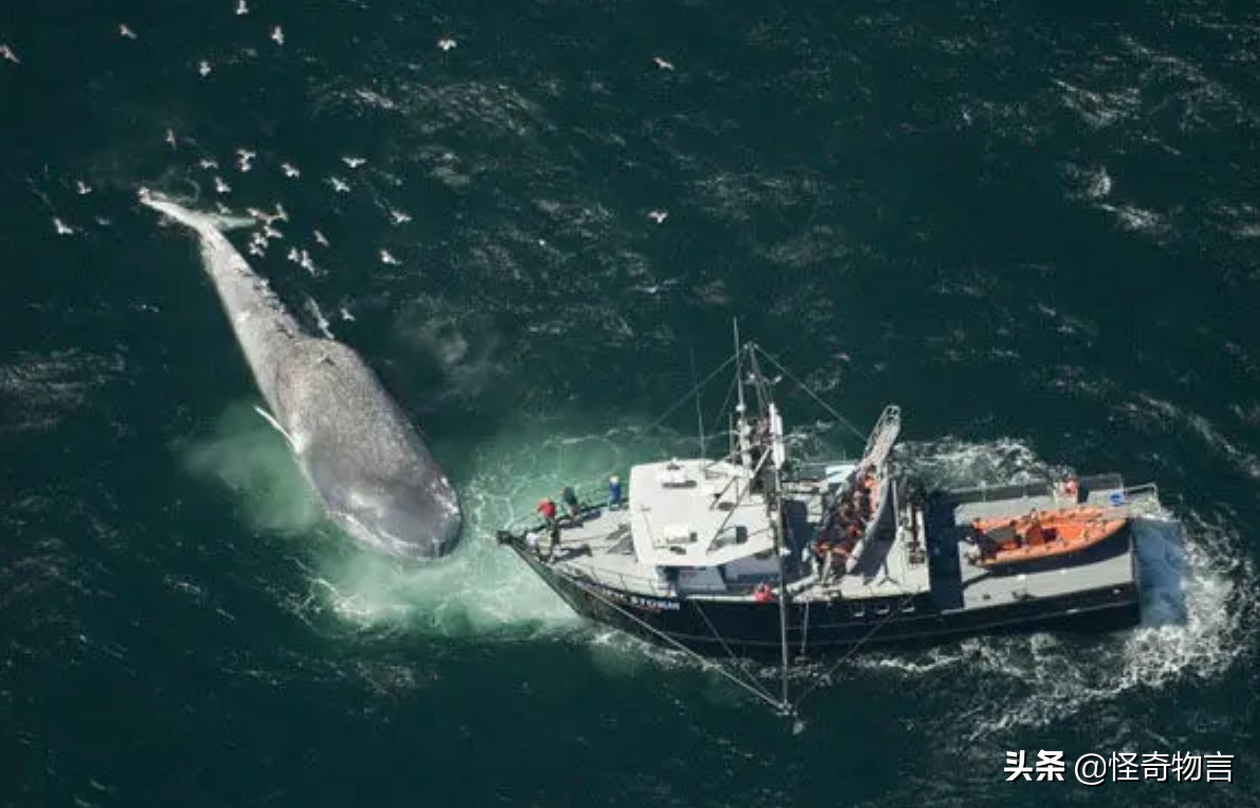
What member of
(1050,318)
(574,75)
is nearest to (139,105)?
(574,75)

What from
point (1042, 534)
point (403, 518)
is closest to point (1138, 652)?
point (1042, 534)

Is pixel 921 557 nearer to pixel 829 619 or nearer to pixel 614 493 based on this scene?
pixel 829 619

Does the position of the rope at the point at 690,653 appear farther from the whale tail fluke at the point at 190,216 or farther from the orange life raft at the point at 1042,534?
the whale tail fluke at the point at 190,216

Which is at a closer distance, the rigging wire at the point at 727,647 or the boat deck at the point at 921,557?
the boat deck at the point at 921,557

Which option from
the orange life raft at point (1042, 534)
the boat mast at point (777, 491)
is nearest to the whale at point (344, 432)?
the boat mast at point (777, 491)

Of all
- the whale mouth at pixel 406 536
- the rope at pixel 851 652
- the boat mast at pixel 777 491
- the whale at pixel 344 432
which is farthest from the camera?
the whale at pixel 344 432

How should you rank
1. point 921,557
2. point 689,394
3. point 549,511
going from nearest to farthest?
point 921,557 < point 549,511 < point 689,394

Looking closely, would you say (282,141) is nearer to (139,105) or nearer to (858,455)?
(139,105)
